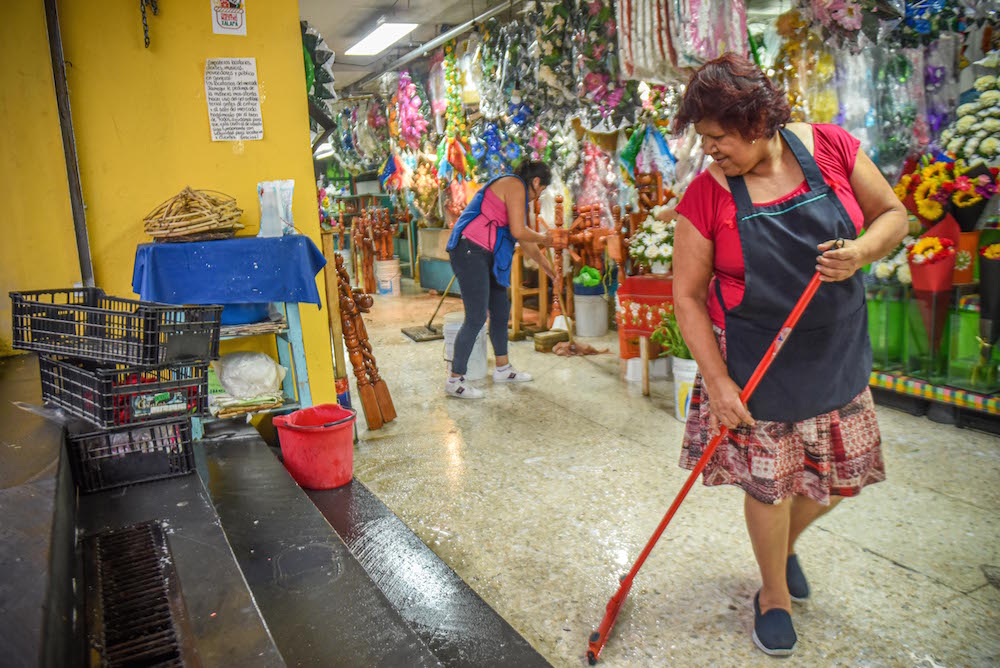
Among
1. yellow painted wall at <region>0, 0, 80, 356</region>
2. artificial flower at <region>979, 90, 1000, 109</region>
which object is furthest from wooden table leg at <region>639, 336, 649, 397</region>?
yellow painted wall at <region>0, 0, 80, 356</region>

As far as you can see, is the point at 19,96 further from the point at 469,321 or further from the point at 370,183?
the point at 370,183

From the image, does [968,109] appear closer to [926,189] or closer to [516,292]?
[926,189]

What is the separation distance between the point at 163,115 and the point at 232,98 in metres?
0.34

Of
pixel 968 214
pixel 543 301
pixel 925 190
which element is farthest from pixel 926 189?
pixel 543 301

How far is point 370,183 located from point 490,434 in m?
10.1

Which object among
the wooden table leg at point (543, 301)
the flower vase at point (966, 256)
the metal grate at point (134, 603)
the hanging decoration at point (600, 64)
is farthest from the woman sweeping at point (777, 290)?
the wooden table leg at point (543, 301)

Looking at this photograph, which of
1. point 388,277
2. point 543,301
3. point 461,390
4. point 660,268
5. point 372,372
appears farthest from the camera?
point 388,277

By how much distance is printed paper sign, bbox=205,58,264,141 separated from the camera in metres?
3.51

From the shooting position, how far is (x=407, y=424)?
4379 mm

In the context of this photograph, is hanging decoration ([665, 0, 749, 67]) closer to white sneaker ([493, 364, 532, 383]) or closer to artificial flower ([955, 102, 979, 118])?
artificial flower ([955, 102, 979, 118])

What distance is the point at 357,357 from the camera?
166 inches

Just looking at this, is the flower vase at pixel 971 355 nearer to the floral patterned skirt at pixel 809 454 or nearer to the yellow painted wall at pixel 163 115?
the floral patterned skirt at pixel 809 454

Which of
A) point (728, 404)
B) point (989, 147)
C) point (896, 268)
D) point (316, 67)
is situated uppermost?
point (316, 67)

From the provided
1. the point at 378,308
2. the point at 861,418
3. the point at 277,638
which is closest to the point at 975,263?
the point at 861,418
